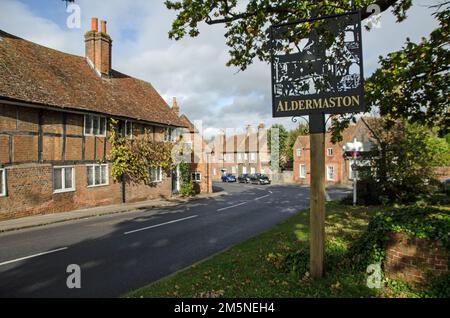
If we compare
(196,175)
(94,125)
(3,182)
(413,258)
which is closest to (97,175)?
(94,125)

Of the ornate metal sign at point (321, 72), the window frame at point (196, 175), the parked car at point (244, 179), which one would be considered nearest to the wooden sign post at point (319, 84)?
the ornate metal sign at point (321, 72)

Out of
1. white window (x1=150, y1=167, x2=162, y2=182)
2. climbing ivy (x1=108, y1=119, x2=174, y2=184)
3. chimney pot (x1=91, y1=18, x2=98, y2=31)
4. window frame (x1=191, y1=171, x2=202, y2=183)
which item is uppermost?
chimney pot (x1=91, y1=18, x2=98, y2=31)

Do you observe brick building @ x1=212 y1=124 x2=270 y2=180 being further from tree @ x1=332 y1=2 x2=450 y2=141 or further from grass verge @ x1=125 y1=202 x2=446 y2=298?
grass verge @ x1=125 y1=202 x2=446 y2=298

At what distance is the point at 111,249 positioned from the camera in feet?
34.1

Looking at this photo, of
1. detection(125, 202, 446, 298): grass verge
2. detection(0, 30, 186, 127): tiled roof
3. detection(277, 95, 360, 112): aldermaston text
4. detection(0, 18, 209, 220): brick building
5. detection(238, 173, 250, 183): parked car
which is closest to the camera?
detection(125, 202, 446, 298): grass verge

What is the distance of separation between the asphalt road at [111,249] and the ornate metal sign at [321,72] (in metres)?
5.04

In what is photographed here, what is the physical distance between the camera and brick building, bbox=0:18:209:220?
Answer: 1653 centimetres

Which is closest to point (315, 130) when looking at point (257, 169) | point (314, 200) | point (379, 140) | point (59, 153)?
point (314, 200)

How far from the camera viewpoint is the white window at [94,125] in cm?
2089

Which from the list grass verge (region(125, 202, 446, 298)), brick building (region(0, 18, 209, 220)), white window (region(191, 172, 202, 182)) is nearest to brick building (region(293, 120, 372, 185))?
white window (region(191, 172, 202, 182))

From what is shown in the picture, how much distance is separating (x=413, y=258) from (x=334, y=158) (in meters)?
45.1

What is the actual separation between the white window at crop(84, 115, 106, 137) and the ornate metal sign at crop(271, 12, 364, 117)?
1743 centimetres

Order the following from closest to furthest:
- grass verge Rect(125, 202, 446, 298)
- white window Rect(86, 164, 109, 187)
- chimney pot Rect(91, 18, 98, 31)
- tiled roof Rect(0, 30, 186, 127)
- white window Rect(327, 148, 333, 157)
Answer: grass verge Rect(125, 202, 446, 298), tiled roof Rect(0, 30, 186, 127), white window Rect(86, 164, 109, 187), chimney pot Rect(91, 18, 98, 31), white window Rect(327, 148, 333, 157)

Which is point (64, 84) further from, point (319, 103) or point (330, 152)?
point (330, 152)
